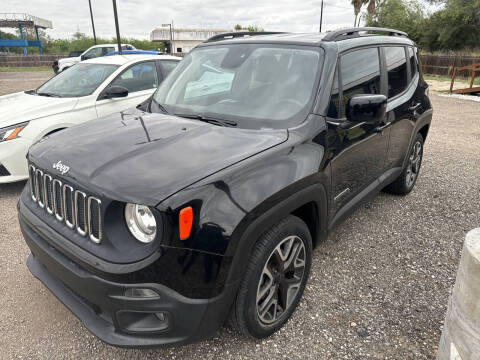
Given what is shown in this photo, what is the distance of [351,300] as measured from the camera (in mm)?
2705

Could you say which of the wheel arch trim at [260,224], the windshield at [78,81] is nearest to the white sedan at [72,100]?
the windshield at [78,81]

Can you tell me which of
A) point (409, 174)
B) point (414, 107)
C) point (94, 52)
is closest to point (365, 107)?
point (414, 107)

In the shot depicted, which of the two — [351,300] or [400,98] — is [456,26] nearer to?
[400,98]

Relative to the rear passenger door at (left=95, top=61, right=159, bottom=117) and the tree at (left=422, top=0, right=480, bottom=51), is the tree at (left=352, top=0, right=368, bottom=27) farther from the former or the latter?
the rear passenger door at (left=95, top=61, right=159, bottom=117)

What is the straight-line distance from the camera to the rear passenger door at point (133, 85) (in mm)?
5169

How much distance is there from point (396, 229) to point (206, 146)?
2.53m

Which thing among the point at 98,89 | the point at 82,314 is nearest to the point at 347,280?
the point at 82,314

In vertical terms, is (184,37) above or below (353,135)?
above

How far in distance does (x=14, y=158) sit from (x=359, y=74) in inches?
151

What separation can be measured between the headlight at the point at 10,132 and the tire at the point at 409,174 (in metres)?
4.42

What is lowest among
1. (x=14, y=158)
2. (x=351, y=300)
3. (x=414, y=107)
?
(x=351, y=300)

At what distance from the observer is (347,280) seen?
9.62 ft

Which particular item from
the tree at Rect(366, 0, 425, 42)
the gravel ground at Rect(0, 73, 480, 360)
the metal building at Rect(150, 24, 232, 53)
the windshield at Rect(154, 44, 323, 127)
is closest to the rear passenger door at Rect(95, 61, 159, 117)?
the gravel ground at Rect(0, 73, 480, 360)

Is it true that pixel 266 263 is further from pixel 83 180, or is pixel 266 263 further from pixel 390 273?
pixel 390 273
